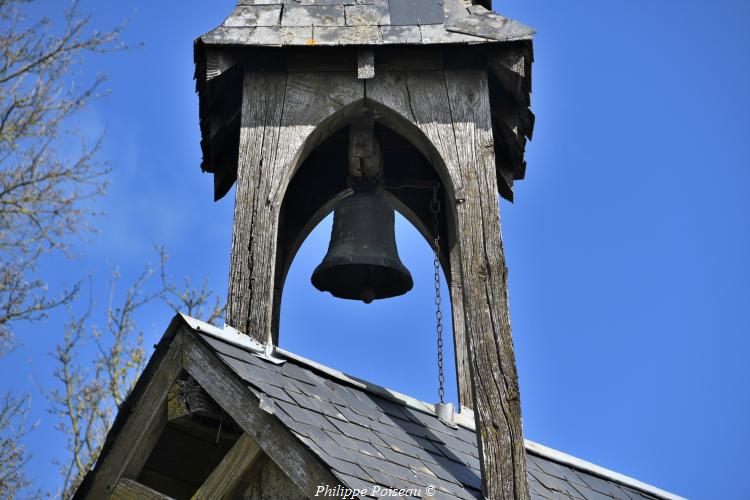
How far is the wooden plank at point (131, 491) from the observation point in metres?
4.22

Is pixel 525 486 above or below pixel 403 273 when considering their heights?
below

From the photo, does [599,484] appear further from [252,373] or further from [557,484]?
[252,373]

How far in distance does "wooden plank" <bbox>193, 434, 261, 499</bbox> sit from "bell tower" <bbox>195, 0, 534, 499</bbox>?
3.39 feet

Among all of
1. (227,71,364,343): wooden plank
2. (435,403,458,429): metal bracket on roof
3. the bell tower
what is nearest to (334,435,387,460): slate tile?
the bell tower

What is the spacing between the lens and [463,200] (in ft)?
18.1

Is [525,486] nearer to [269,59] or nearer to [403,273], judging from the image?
[403,273]

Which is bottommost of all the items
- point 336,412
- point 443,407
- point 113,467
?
point 113,467

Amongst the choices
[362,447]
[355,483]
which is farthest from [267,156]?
[355,483]

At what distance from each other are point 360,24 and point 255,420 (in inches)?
104

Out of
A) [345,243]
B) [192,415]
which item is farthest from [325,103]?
[192,415]

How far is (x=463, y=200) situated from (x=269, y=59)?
4.34 ft

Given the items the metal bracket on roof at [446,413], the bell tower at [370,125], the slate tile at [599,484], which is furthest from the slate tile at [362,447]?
the slate tile at [599,484]

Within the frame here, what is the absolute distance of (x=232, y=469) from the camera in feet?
13.4

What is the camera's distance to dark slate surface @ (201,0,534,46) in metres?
5.85
